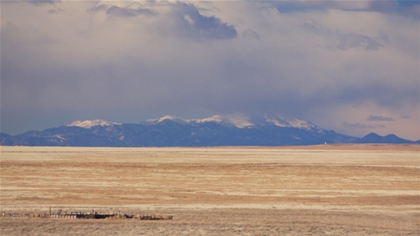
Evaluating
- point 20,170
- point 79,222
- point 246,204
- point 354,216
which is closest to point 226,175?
point 20,170

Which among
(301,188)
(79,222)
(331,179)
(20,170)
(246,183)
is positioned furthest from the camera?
(20,170)

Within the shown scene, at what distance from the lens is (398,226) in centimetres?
3262

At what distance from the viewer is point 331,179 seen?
5966 centimetres

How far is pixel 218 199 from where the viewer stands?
140 ft

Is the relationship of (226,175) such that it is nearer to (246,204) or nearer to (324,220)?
(246,204)

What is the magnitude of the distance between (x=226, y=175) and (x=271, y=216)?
28479 millimetres

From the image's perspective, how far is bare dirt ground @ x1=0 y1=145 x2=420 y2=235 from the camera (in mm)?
30625

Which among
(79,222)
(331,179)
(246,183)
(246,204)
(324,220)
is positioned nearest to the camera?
(79,222)

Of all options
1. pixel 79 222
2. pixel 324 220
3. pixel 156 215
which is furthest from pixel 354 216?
pixel 79 222

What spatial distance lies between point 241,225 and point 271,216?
3757mm

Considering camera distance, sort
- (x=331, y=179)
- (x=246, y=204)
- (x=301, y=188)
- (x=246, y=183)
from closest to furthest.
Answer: (x=246, y=204) → (x=301, y=188) → (x=246, y=183) → (x=331, y=179)

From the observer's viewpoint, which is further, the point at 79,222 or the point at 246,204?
the point at 246,204

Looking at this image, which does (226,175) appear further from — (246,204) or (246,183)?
(246,204)

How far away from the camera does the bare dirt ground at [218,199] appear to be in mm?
30625
